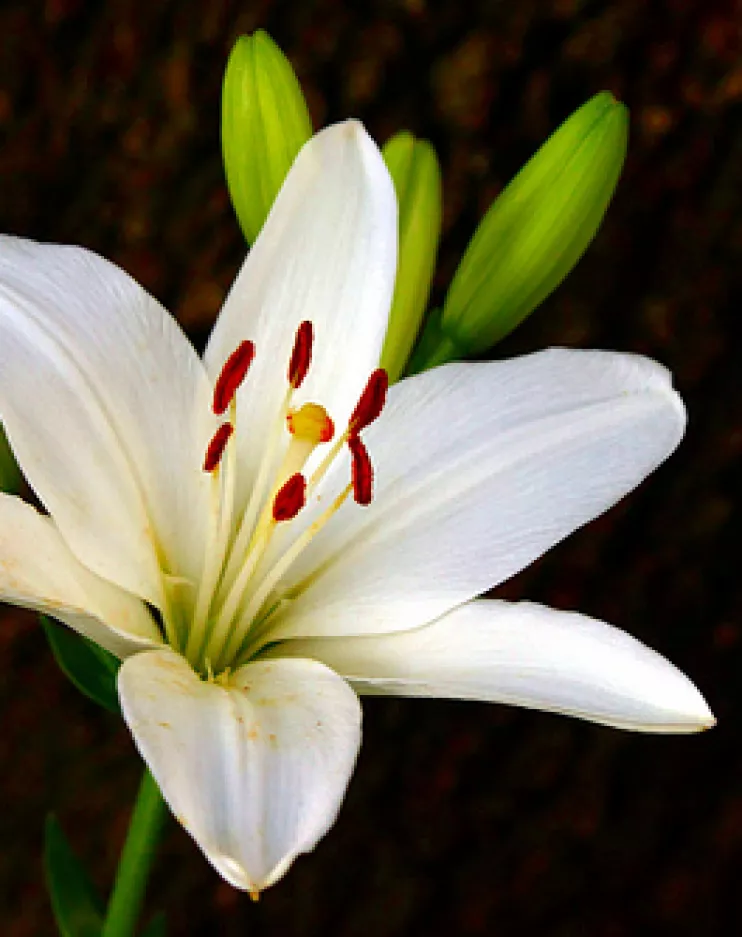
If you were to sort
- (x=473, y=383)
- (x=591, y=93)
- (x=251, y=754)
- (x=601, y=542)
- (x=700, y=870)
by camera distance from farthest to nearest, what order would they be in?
(x=700, y=870), (x=601, y=542), (x=591, y=93), (x=473, y=383), (x=251, y=754)

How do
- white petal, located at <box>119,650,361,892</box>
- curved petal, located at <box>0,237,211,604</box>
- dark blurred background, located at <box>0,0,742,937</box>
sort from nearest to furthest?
white petal, located at <box>119,650,361,892</box>, curved petal, located at <box>0,237,211,604</box>, dark blurred background, located at <box>0,0,742,937</box>

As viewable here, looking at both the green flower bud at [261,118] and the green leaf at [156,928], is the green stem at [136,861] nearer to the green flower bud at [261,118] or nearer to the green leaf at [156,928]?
the green leaf at [156,928]

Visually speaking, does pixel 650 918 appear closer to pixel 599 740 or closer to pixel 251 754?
pixel 599 740

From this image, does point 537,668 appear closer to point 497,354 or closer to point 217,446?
point 217,446

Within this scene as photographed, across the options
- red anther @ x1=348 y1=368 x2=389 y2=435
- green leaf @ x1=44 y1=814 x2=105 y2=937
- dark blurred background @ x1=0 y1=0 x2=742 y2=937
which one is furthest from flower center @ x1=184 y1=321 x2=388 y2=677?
dark blurred background @ x1=0 y1=0 x2=742 y2=937

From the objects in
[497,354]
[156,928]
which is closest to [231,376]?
[156,928]

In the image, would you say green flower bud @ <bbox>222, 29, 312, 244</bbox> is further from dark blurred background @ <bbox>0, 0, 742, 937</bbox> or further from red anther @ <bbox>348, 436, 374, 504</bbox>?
dark blurred background @ <bbox>0, 0, 742, 937</bbox>

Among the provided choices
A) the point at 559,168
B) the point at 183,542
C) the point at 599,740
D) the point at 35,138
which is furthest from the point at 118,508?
the point at 599,740
